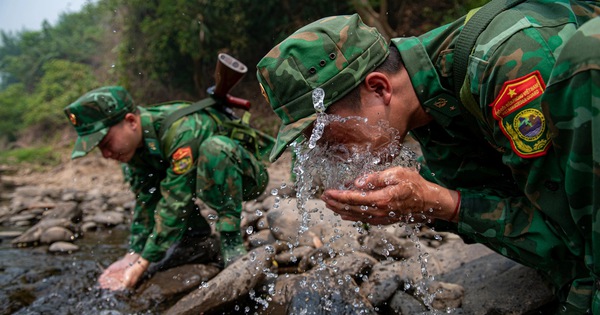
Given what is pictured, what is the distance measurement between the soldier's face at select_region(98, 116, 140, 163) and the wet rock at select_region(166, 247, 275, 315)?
1485mm

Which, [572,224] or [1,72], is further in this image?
[1,72]

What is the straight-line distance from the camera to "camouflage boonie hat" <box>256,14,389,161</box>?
6.05 feet

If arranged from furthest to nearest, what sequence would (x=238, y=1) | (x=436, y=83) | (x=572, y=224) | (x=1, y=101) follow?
(x=1, y=101), (x=238, y=1), (x=436, y=83), (x=572, y=224)

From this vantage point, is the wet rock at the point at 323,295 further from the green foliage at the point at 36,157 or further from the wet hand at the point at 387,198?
the green foliage at the point at 36,157

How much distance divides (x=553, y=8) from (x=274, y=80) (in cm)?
108

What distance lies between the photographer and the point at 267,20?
1026cm

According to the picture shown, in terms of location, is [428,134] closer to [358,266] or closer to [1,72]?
[358,266]

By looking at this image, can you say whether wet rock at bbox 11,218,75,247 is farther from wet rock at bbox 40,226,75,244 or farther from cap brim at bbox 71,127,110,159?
cap brim at bbox 71,127,110,159

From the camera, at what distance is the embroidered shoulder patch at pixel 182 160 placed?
370 centimetres

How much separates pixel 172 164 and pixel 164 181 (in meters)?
0.17

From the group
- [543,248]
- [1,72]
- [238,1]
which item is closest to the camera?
[543,248]

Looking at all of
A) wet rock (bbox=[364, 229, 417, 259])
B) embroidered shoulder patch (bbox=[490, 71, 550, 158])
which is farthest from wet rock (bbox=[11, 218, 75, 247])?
embroidered shoulder patch (bbox=[490, 71, 550, 158])

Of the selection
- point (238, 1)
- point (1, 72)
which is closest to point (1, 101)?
point (1, 72)

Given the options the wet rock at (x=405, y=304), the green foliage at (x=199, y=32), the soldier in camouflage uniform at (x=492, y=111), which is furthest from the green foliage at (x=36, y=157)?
the soldier in camouflage uniform at (x=492, y=111)
